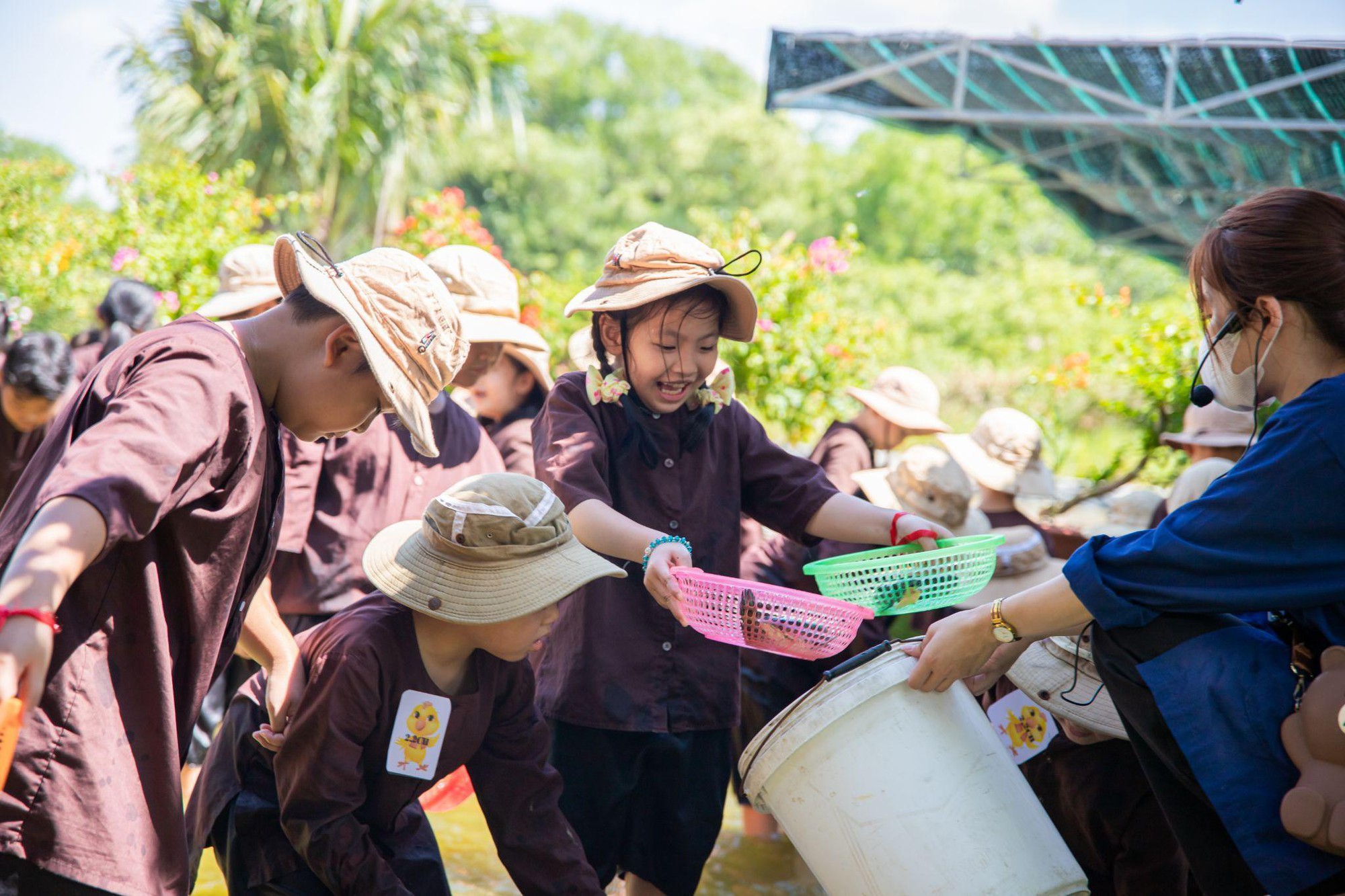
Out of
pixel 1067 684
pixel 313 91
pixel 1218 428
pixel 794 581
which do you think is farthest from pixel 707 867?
pixel 313 91

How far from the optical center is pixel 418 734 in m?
2.44

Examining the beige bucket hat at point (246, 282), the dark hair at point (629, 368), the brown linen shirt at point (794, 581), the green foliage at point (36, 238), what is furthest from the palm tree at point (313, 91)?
the dark hair at point (629, 368)

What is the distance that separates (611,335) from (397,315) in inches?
42.3

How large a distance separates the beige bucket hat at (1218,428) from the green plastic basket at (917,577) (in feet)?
10.8

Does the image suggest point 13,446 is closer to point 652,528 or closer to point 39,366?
point 39,366

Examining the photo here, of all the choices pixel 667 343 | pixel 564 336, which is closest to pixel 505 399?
pixel 667 343

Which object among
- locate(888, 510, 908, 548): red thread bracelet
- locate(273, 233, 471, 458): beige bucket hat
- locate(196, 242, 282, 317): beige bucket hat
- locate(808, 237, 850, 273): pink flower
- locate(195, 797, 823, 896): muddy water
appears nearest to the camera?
locate(273, 233, 471, 458): beige bucket hat

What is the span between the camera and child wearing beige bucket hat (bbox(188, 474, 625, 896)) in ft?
7.61

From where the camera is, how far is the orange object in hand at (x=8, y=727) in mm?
1420

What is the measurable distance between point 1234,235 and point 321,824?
7.16 feet

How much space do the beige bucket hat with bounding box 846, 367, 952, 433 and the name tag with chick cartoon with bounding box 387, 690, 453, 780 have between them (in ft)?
10.3

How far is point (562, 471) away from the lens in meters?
2.79

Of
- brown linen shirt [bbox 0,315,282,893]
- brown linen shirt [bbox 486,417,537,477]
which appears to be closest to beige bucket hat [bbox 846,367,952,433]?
brown linen shirt [bbox 486,417,537,477]

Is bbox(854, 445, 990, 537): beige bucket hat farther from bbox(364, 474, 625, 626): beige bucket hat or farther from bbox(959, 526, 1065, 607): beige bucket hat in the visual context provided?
bbox(364, 474, 625, 626): beige bucket hat
